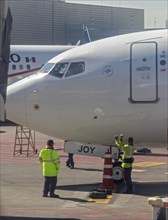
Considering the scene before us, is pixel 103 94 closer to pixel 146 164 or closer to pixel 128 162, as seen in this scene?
pixel 128 162

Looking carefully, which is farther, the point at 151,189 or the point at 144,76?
the point at 151,189

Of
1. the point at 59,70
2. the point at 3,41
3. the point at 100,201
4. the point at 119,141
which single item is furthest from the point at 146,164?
the point at 3,41

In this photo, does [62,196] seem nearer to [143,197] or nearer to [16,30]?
[143,197]

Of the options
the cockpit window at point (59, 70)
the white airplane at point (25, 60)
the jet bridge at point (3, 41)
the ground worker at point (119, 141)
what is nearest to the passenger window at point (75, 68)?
the cockpit window at point (59, 70)

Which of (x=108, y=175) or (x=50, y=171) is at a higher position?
(x=50, y=171)

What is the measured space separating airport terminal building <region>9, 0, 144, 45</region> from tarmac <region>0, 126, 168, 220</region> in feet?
156

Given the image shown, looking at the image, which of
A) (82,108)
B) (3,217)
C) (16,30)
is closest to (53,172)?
(82,108)

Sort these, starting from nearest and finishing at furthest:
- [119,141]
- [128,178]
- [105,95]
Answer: [105,95] → [128,178] → [119,141]

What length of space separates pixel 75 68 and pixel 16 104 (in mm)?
1827

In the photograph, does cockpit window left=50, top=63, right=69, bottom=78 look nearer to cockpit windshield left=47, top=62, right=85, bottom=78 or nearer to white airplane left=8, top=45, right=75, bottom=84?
cockpit windshield left=47, top=62, right=85, bottom=78

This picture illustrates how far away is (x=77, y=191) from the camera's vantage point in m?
18.2

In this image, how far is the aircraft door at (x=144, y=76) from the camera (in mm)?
17266

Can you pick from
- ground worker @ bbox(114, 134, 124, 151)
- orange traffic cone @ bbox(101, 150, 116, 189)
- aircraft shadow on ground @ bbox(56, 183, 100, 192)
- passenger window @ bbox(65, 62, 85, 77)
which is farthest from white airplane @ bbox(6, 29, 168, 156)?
aircraft shadow on ground @ bbox(56, 183, 100, 192)

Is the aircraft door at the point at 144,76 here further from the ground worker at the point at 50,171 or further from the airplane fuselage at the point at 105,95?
the ground worker at the point at 50,171
